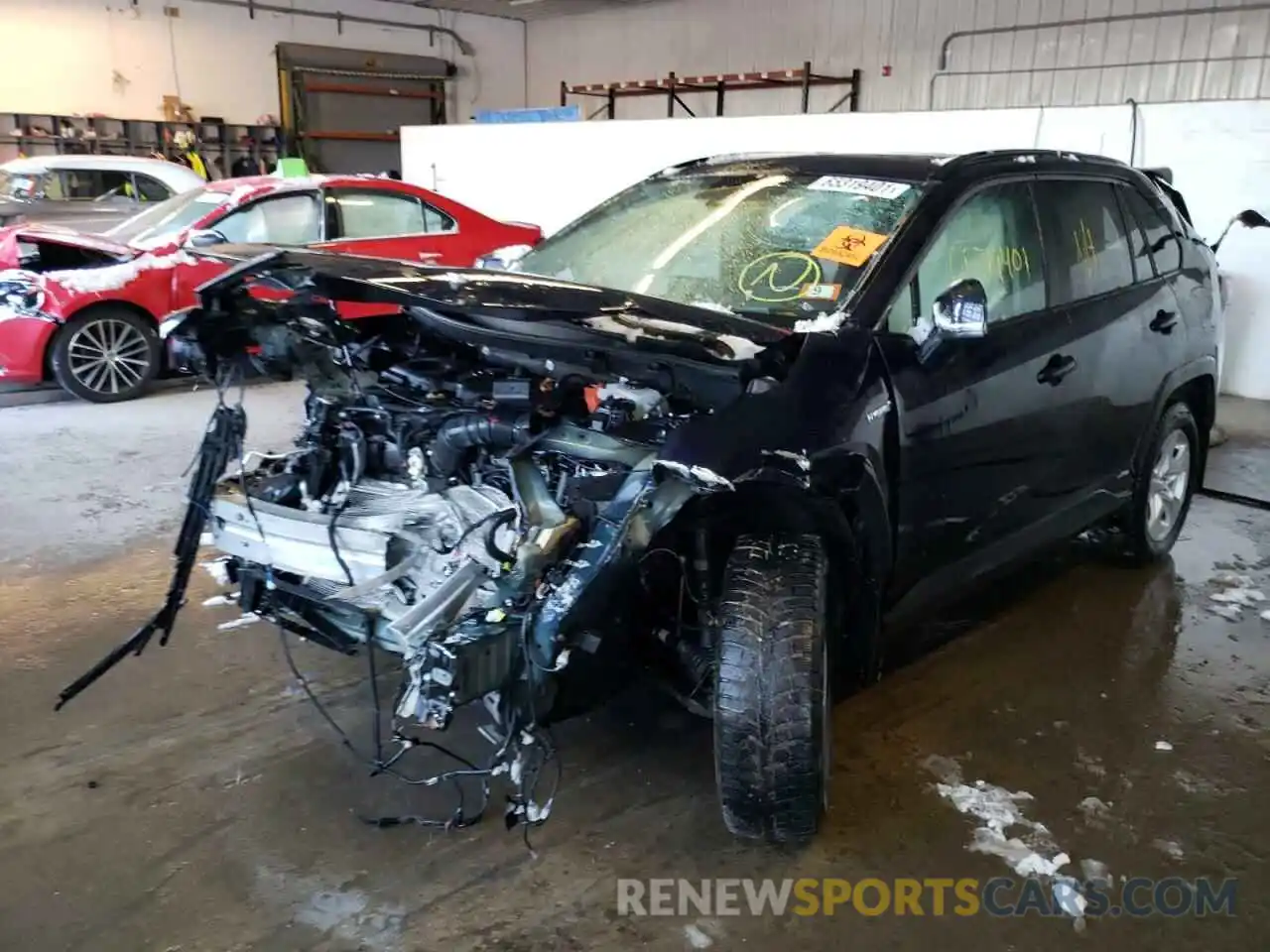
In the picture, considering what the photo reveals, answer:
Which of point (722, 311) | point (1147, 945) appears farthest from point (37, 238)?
point (1147, 945)

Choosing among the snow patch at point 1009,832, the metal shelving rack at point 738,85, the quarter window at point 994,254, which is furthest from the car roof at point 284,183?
the metal shelving rack at point 738,85

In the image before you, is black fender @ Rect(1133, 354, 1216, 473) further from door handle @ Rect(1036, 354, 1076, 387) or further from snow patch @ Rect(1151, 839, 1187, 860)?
snow patch @ Rect(1151, 839, 1187, 860)

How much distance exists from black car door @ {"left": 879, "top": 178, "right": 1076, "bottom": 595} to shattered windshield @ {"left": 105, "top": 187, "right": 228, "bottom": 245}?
600 cm

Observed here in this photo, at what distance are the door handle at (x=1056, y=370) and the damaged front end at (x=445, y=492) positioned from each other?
54.6 inches

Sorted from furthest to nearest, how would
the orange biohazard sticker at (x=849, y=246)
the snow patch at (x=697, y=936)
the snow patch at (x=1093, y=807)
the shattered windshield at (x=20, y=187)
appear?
1. the shattered windshield at (x=20, y=187)
2. the orange biohazard sticker at (x=849, y=246)
3. the snow patch at (x=1093, y=807)
4. the snow patch at (x=697, y=936)

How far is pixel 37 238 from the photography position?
6816 millimetres

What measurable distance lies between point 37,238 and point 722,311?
229 inches

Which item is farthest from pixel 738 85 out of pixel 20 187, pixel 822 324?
pixel 822 324

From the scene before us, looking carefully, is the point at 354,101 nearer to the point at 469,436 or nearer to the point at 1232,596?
the point at 1232,596

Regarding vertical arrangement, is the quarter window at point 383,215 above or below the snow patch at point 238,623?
above

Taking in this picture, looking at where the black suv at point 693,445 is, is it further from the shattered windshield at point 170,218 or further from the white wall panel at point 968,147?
the shattered windshield at point 170,218

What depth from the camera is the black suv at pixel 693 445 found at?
7.54 feet

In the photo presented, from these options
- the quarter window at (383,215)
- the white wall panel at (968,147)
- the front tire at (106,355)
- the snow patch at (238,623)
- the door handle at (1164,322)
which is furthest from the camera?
the white wall panel at (968,147)

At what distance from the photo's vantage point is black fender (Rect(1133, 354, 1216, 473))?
3986 millimetres
